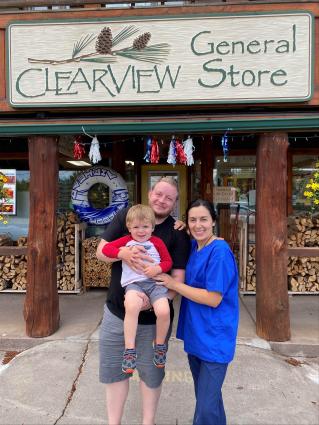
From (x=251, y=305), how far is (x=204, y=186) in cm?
213

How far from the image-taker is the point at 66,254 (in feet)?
20.9

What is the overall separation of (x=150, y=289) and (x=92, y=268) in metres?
4.19

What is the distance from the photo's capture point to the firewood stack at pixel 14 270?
640 centimetres

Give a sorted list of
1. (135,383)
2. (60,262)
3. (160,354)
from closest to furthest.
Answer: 1. (160,354)
2. (135,383)
3. (60,262)

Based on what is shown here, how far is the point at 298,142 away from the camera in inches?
260

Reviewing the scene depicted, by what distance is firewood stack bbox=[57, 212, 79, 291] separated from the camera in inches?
248

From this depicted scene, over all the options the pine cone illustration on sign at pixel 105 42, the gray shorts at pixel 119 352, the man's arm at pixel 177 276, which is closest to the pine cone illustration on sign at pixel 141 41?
the pine cone illustration on sign at pixel 105 42

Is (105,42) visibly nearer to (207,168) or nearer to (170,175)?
(207,168)

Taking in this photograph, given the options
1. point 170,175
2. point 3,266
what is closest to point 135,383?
point 3,266

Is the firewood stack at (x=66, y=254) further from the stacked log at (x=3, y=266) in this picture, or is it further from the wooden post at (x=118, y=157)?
the wooden post at (x=118, y=157)

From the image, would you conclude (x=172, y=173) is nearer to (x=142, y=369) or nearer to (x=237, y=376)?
(x=237, y=376)

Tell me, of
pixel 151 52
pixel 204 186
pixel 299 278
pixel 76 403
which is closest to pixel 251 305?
pixel 299 278

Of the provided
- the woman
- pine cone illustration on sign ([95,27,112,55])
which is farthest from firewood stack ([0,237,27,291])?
the woman

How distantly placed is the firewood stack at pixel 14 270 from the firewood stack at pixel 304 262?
416cm
